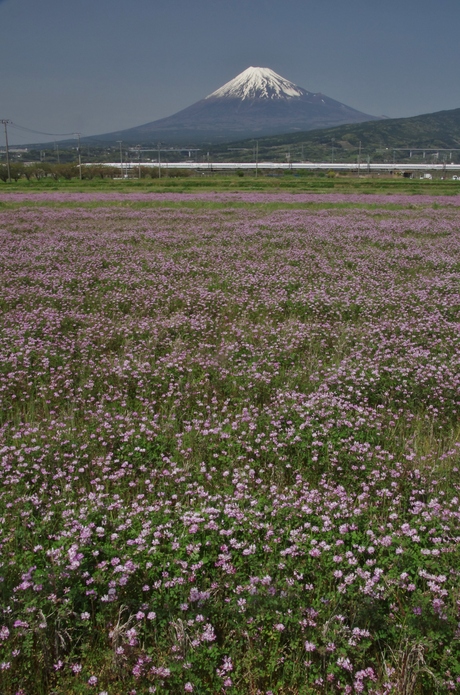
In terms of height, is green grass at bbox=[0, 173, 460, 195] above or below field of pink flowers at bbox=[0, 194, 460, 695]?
above

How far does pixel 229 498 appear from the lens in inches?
153

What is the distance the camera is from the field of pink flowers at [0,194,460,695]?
2783mm

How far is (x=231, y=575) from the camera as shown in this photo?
10.4ft

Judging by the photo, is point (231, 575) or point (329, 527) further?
point (329, 527)

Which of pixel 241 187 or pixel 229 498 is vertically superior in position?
pixel 241 187

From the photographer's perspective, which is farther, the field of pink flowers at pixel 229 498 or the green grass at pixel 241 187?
the green grass at pixel 241 187

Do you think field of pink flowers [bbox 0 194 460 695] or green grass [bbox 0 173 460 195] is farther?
green grass [bbox 0 173 460 195]

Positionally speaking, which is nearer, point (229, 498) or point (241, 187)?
point (229, 498)

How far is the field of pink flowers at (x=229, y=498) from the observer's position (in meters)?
2.78

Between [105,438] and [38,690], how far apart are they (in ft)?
8.37

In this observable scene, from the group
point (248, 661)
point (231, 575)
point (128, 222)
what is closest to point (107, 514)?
point (231, 575)

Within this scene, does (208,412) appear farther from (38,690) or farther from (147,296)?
(147,296)

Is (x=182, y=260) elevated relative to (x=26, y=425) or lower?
elevated

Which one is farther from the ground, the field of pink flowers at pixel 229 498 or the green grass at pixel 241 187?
the green grass at pixel 241 187
